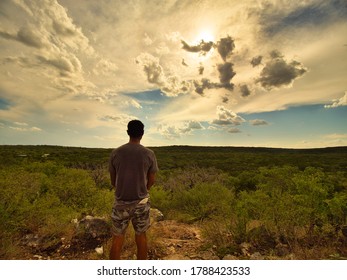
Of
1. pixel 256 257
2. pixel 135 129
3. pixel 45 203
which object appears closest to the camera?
pixel 135 129

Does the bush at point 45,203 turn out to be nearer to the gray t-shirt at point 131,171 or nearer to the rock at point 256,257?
the gray t-shirt at point 131,171

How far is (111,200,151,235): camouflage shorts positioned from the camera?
11.9ft

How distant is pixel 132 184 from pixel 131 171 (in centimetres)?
15

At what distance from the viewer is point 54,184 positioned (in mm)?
8609

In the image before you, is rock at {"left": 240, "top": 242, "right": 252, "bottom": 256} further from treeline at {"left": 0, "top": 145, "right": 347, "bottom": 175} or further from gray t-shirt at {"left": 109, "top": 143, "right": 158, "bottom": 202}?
treeline at {"left": 0, "top": 145, "right": 347, "bottom": 175}

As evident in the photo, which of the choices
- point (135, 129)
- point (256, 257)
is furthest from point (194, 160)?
point (135, 129)

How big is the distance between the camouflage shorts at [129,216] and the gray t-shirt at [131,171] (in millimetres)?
98

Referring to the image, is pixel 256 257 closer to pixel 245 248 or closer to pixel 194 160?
pixel 245 248

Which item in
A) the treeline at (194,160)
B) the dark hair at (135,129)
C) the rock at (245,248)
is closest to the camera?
the dark hair at (135,129)

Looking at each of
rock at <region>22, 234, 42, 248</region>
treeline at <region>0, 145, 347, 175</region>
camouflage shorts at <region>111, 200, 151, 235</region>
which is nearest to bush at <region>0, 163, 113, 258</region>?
rock at <region>22, 234, 42, 248</region>

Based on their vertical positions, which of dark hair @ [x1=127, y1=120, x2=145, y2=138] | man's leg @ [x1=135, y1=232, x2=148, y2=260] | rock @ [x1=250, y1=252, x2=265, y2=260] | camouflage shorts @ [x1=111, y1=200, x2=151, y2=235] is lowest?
rock @ [x1=250, y1=252, x2=265, y2=260]

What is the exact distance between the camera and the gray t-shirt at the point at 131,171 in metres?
3.58

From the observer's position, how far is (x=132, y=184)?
3586 mm

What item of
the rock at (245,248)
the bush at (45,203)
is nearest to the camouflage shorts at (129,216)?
the rock at (245,248)
